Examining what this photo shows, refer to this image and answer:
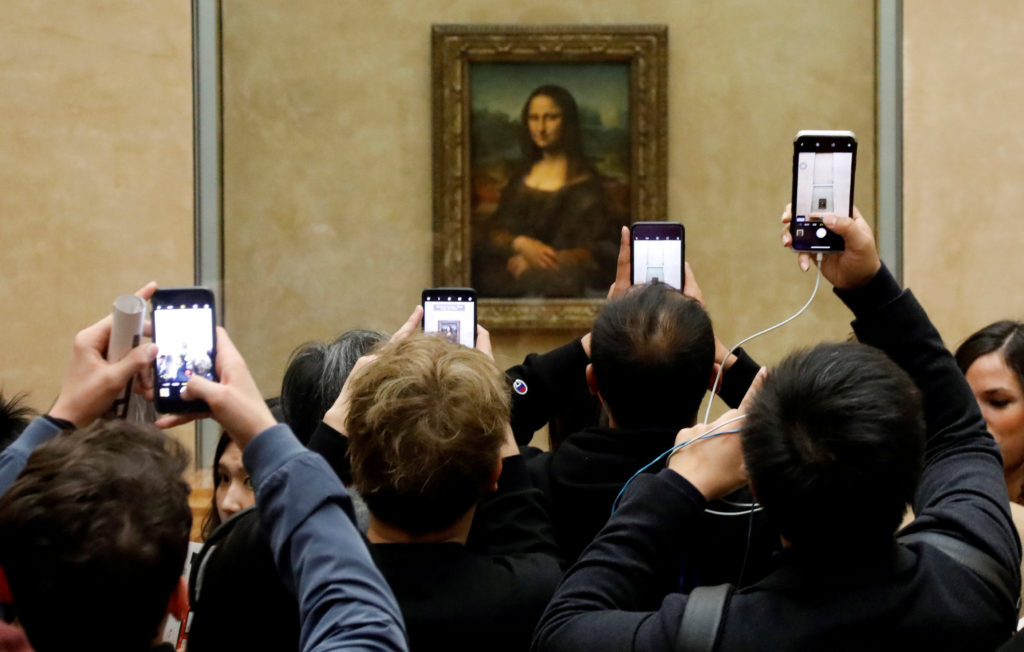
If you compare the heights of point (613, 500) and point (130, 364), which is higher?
point (130, 364)

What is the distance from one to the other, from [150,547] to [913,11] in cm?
782

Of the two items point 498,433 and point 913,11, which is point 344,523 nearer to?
point 498,433

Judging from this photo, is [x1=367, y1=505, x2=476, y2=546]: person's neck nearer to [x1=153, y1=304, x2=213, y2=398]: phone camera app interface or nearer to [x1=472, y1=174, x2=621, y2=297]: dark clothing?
[x1=153, y1=304, x2=213, y2=398]: phone camera app interface

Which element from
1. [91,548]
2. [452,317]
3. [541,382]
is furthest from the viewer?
[452,317]

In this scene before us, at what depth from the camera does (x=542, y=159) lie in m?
8.40

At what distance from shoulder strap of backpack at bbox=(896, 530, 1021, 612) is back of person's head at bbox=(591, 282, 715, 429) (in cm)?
70

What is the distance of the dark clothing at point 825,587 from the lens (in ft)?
5.70

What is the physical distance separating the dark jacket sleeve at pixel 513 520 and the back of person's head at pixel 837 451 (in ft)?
1.88

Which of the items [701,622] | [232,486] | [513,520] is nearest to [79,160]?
[232,486]

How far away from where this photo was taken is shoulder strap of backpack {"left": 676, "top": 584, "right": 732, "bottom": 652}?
5.67ft

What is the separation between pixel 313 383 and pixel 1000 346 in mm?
1910

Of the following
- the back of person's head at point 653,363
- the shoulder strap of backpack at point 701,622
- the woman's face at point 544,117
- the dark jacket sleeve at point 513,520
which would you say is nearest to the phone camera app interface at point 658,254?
the back of person's head at point 653,363

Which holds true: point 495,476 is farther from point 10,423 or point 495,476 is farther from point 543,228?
point 543,228

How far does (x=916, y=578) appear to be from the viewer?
177 centimetres
